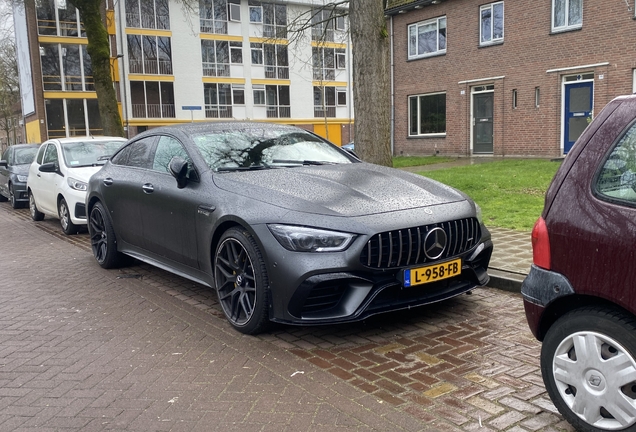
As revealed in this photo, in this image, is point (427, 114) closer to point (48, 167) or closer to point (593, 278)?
point (48, 167)

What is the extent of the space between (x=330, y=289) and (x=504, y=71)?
18.7 meters

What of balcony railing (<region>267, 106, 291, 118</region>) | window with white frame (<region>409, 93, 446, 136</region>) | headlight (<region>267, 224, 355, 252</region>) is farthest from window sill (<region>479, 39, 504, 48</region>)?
balcony railing (<region>267, 106, 291, 118</region>)

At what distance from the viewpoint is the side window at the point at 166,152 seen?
5.80 metres

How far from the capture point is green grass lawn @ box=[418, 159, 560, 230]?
343 inches

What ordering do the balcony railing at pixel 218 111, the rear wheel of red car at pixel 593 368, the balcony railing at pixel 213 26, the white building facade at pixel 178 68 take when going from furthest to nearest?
the balcony railing at pixel 218 111
the balcony railing at pixel 213 26
the white building facade at pixel 178 68
the rear wheel of red car at pixel 593 368

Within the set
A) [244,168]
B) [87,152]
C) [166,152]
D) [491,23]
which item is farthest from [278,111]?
[244,168]

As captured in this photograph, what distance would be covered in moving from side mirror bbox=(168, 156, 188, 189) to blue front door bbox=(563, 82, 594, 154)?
16107mm

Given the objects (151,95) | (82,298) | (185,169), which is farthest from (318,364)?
(151,95)

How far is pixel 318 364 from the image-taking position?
4117 mm

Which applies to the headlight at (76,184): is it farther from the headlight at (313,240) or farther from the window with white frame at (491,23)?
the window with white frame at (491,23)

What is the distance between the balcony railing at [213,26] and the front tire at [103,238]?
38793 millimetres

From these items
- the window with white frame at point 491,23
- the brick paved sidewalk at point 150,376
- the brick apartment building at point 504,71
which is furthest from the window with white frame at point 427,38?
the brick paved sidewalk at point 150,376

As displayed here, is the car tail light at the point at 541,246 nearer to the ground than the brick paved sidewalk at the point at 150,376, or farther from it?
farther from it

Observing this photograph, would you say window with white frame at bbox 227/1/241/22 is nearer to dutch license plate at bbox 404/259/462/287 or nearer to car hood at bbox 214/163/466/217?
car hood at bbox 214/163/466/217
